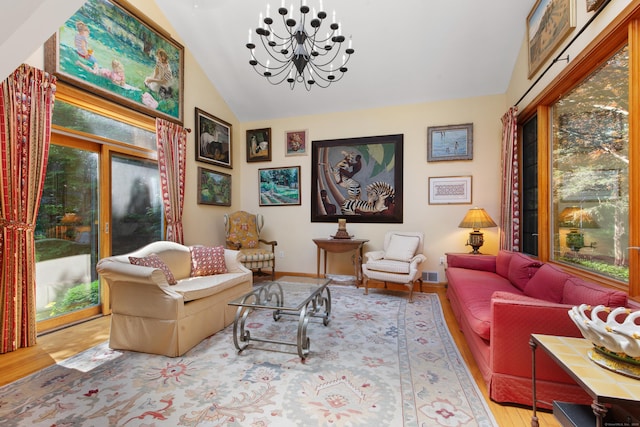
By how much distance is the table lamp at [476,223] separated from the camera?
12.1 ft

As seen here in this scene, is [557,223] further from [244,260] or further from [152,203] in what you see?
[152,203]

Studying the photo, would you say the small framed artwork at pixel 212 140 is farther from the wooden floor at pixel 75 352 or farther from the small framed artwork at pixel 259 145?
the wooden floor at pixel 75 352

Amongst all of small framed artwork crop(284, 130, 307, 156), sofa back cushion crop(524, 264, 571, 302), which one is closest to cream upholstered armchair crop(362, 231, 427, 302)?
sofa back cushion crop(524, 264, 571, 302)

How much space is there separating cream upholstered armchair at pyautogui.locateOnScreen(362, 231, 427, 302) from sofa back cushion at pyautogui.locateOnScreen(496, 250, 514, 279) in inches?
34.0

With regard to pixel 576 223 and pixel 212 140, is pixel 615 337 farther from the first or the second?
pixel 212 140

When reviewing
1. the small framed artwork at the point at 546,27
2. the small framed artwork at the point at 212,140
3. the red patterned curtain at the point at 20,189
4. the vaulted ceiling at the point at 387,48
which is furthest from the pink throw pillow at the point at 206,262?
the small framed artwork at the point at 546,27

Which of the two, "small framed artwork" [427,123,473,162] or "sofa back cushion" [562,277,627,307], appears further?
"small framed artwork" [427,123,473,162]

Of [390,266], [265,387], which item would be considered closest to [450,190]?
[390,266]

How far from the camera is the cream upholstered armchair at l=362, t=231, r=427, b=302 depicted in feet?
11.9

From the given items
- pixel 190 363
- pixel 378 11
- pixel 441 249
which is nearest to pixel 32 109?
pixel 190 363

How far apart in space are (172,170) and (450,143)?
4.08 metres

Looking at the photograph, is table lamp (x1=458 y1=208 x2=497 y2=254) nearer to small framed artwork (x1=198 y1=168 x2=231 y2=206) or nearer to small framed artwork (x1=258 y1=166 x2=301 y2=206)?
small framed artwork (x1=258 y1=166 x2=301 y2=206)

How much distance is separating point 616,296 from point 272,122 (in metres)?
4.99

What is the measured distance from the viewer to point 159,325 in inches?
85.7
